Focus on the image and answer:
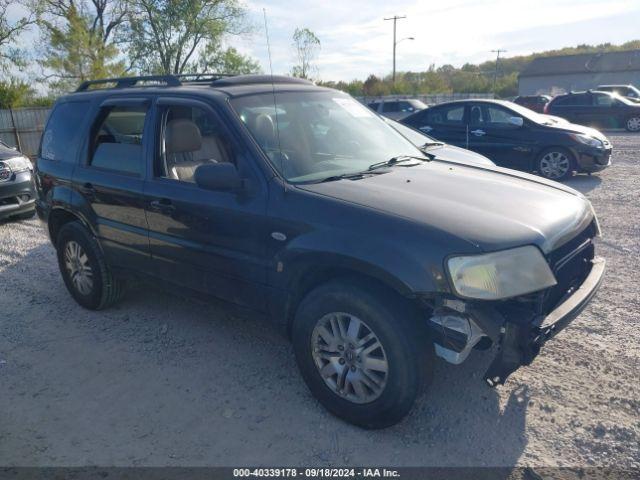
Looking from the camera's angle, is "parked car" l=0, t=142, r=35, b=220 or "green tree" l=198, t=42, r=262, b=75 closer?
"parked car" l=0, t=142, r=35, b=220

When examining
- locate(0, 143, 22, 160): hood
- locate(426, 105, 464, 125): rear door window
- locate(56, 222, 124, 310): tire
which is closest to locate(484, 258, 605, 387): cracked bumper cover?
locate(56, 222, 124, 310): tire

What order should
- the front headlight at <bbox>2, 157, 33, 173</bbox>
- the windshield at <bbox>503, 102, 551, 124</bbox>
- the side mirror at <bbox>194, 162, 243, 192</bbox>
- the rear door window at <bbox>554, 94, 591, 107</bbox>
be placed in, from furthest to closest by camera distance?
the rear door window at <bbox>554, 94, 591, 107</bbox> < the windshield at <bbox>503, 102, 551, 124</bbox> < the front headlight at <bbox>2, 157, 33, 173</bbox> < the side mirror at <bbox>194, 162, 243, 192</bbox>

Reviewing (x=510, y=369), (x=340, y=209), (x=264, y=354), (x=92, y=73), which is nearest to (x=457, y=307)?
(x=510, y=369)

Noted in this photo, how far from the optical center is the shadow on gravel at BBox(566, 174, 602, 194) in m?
9.44

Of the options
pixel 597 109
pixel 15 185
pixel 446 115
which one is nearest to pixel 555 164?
pixel 446 115

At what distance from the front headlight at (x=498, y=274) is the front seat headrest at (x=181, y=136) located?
223cm

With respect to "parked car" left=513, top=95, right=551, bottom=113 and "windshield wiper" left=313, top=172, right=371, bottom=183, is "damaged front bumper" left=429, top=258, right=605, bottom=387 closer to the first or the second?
"windshield wiper" left=313, top=172, right=371, bottom=183

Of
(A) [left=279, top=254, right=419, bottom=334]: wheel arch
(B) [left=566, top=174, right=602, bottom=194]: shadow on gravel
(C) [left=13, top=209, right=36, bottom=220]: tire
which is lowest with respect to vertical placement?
(B) [left=566, top=174, right=602, bottom=194]: shadow on gravel

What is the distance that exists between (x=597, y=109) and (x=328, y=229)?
20.6 metres

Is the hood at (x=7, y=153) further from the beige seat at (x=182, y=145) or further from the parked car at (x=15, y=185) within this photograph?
the beige seat at (x=182, y=145)

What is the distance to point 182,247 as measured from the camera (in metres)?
3.77

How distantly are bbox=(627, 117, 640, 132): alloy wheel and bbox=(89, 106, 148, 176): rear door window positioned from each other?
2132cm

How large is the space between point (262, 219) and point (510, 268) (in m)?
1.45

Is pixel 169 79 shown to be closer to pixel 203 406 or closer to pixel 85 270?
pixel 85 270
